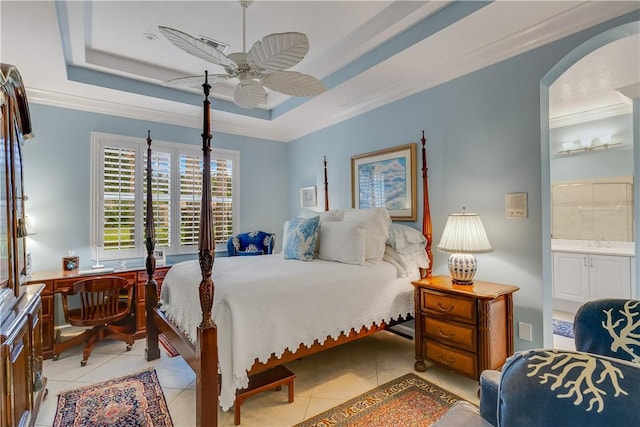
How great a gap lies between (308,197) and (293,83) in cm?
267

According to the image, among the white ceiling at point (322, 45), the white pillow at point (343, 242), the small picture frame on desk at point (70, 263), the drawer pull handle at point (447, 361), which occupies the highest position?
the white ceiling at point (322, 45)

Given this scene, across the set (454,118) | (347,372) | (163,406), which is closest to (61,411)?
(163,406)

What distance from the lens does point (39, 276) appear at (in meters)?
3.12

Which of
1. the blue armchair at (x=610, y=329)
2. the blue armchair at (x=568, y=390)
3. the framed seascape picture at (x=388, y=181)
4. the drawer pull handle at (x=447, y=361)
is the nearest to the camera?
the blue armchair at (x=568, y=390)

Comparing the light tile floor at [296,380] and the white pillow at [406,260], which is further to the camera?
the white pillow at [406,260]

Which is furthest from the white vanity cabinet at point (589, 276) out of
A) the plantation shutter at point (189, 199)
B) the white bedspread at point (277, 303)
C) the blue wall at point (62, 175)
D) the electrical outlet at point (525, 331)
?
the blue wall at point (62, 175)

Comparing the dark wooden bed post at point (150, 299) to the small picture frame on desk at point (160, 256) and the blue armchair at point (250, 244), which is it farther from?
the blue armchair at point (250, 244)

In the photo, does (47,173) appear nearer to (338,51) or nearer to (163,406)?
(163,406)

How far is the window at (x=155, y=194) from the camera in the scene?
12.5 ft

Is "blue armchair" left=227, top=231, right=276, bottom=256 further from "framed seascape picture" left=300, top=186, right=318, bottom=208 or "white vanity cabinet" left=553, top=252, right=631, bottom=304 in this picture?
"white vanity cabinet" left=553, top=252, right=631, bottom=304

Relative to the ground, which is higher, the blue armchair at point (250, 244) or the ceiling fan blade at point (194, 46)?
the ceiling fan blade at point (194, 46)

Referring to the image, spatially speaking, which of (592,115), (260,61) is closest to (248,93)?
(260,61)

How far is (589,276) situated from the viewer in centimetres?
392

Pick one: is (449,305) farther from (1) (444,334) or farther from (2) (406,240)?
(2) (406,240)
